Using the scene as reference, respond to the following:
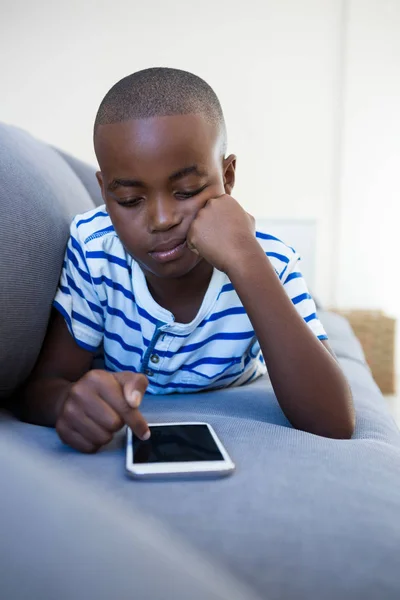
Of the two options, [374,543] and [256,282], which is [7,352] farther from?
[374,543]

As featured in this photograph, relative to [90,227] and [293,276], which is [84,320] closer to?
[90,227]

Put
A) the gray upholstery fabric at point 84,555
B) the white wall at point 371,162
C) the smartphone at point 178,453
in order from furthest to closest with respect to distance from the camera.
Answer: the white wall at point 371,162 → the smartphone at point 178,453 → the gray upholstery fabric at point 84,555

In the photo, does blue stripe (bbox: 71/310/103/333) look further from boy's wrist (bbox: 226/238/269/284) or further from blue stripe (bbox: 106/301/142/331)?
boy's wrist (bbox: 226/238/269/284)

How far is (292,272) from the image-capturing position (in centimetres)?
90

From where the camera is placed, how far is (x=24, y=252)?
0.76 metres

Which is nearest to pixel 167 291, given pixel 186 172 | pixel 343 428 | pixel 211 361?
pixel 211 361

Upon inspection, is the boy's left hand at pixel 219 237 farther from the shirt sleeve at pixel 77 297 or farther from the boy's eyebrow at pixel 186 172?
the shirt sleeve at pixel 77 297

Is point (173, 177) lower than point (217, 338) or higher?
higher

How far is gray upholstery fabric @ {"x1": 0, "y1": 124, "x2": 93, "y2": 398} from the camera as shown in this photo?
726 mm

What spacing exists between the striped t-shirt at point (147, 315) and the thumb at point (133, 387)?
30 cm

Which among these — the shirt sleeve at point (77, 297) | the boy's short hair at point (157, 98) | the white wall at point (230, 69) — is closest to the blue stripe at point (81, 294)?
the shirt sleeve at point (77, 297)

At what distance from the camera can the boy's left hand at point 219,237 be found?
0.75 meters

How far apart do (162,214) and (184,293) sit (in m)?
0.22

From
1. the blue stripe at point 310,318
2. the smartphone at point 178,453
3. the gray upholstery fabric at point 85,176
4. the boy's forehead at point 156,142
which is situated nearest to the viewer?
the smartphone at point 178,453
